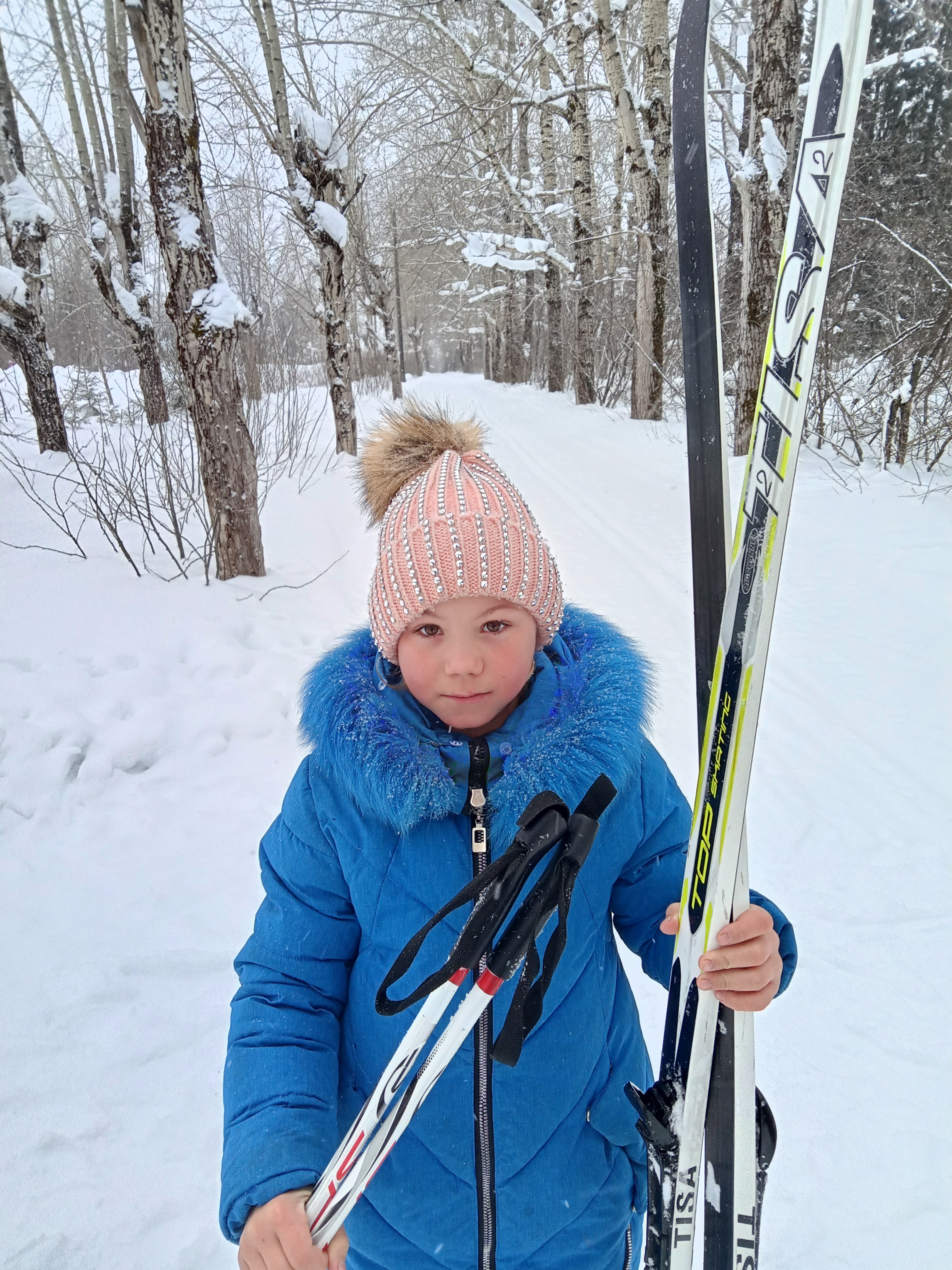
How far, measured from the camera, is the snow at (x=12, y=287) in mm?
6898

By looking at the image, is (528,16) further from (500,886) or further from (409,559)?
(500,886)

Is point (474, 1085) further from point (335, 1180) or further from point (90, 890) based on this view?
point (90, 890)

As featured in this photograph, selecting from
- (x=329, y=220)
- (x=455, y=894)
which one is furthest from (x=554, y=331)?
(x=455, y=894)

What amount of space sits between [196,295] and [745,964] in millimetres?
4571

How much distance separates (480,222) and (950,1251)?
63.7 ft

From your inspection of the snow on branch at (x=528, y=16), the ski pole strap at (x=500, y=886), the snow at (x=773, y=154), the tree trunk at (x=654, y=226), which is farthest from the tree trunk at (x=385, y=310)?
the ski pole strap at (x=500, y=886)

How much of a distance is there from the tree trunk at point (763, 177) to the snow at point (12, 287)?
7082mm

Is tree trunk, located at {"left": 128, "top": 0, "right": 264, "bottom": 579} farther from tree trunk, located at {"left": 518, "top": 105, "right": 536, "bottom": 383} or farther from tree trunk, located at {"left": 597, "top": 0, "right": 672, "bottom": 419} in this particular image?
tree trunk, located at {"left": 518, "top": 105, "right": 536, "bottom": 383}

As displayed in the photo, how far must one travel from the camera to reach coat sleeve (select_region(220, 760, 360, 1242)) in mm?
888

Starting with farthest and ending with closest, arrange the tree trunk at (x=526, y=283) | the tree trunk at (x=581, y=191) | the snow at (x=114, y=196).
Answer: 1. the tree trunk at (x=526, y=283)
2. the tree trunk at (x=581, y=191)
3. the snow at (x=114, y=196)

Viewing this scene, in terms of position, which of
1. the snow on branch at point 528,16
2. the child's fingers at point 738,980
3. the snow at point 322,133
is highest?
the snow on branch at point 528,16

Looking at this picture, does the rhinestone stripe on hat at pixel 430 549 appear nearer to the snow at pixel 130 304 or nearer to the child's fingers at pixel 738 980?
the child's fingers at pixel 738 980

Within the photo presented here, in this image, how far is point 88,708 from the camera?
3.25m

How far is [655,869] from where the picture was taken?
112cm
